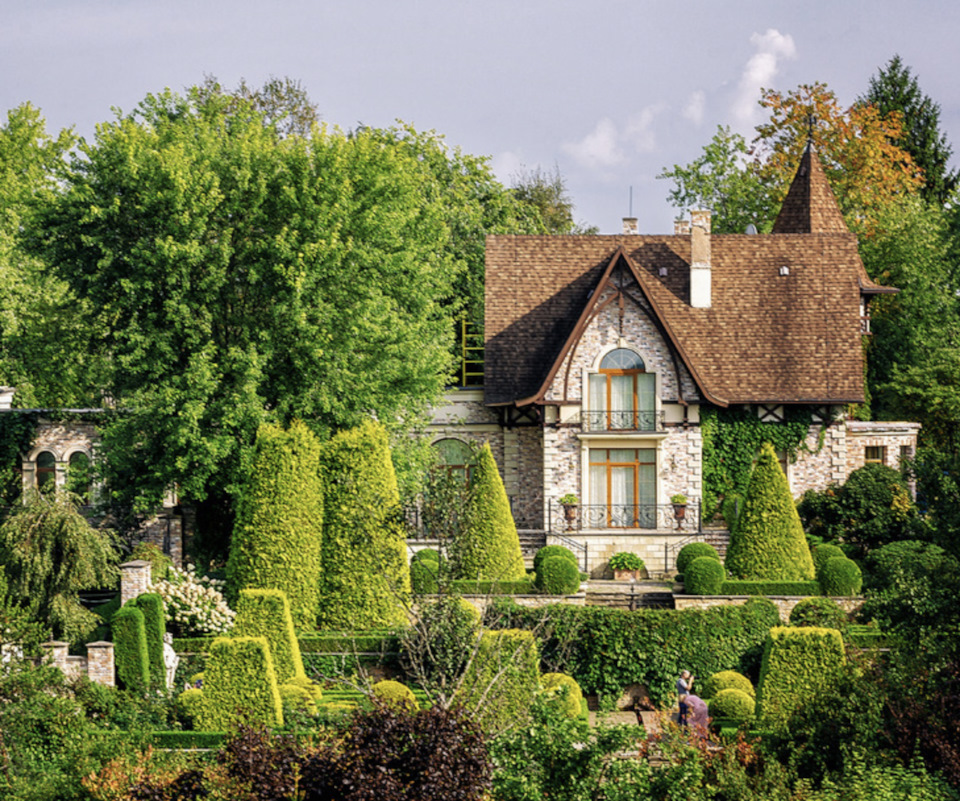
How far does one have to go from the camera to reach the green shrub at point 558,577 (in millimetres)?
29422

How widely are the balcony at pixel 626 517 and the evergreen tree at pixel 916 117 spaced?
28605 mm

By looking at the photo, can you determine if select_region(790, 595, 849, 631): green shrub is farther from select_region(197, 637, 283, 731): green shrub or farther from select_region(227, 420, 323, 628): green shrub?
select_region(197, 637, 283, 731): green shrub

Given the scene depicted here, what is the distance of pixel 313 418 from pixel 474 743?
56.4 feet

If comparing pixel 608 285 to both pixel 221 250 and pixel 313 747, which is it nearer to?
pixel 221 250

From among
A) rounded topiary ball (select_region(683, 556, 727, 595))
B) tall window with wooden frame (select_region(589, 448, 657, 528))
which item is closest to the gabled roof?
tall window with wooden frame (select_region(589, 448, 657, 528))

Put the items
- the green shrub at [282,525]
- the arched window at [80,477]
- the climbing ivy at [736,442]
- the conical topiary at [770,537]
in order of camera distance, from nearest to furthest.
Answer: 1. the green shrub at [282,525]
2. the conical topiary at [770,537]
3. the arched window at [80,477]
4. the climbing ivy at [736,442]

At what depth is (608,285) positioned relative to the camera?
35344mm

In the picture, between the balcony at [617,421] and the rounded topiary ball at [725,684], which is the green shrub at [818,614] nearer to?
the rounded topiary ball at [725,684]

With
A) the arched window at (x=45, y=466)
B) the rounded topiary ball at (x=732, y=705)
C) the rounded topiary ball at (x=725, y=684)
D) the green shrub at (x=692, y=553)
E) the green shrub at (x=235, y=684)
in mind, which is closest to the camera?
the green shrub at (x=235, y=684)

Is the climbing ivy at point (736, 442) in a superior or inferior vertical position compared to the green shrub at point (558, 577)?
superior

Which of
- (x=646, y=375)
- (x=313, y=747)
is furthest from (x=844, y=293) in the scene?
(x=313, y=747)

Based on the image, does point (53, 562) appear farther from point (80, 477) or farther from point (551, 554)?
point (551, 554)

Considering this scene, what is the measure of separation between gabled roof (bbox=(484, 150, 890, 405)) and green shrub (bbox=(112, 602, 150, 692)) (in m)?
14.5

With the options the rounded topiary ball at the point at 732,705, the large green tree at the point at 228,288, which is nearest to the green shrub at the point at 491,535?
the large green tree at the point at 228,288
